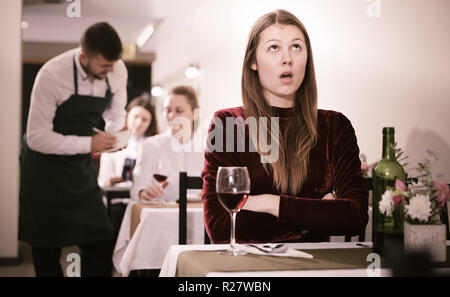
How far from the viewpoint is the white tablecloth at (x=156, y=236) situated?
222 cm

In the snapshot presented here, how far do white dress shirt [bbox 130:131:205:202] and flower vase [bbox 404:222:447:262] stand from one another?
2044 millimetres

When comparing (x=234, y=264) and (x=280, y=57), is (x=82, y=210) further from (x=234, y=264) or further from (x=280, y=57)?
(x=234, y=264)

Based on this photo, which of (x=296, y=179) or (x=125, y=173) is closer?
(x=296, y=179)

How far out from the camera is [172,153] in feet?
10.1

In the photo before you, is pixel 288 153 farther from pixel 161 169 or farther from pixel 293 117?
pixel 161 169

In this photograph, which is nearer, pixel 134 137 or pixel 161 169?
pixel 161 169

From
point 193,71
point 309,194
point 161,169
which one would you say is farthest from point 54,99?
point 193,71

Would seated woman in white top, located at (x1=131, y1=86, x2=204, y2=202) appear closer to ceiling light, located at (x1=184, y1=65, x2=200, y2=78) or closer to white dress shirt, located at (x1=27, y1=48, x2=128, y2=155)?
white dress shirt, located at (x1=27, y1=48, x2=128, y2=155)

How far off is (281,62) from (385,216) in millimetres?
585

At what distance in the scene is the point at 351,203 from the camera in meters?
1.29

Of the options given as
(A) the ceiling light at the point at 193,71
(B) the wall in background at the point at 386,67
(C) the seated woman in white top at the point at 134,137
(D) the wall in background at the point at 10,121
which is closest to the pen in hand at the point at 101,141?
(B) the wall in background at the point at 386,67

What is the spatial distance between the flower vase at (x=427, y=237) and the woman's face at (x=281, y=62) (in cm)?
60
